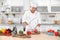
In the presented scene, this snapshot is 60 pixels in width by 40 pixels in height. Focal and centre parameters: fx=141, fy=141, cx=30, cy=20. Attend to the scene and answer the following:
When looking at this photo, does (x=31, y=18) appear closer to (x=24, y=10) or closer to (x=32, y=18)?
(x=32, y=18)

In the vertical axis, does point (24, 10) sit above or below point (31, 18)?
above

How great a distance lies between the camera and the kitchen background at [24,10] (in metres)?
5.05

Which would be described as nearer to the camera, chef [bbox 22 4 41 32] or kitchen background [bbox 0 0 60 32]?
chef [bbox 22 4 41 32]

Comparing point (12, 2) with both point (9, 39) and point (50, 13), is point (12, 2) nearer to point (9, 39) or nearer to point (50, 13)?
point (50, 13)

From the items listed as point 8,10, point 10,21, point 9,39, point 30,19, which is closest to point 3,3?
point 8,10

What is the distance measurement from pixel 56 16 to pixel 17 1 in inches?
60.9

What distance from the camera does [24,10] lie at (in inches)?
200

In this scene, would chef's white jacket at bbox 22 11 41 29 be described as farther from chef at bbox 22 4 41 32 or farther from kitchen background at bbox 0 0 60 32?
kitchen background at bbox 0 0 60 32

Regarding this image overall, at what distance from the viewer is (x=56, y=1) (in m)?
5.04

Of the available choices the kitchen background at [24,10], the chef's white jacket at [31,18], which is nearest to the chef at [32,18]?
the chef's white jacket at [31,18]

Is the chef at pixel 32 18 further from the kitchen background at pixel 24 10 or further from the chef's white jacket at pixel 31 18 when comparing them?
the kitchen background at pixel 24 10

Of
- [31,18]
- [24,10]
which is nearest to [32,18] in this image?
[31,18]

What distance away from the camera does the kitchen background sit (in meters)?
5.05

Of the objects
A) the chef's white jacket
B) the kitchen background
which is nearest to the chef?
the chef's white jacket
